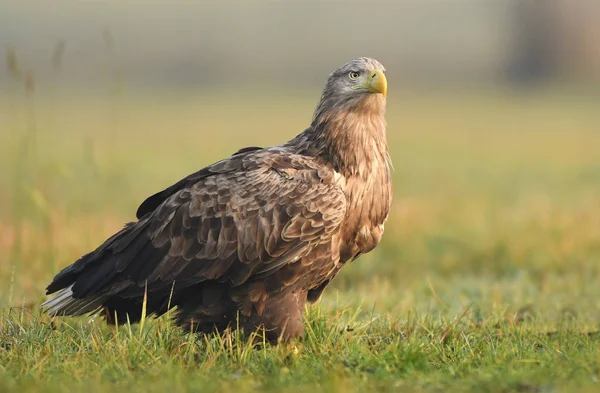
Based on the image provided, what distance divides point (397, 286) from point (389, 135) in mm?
18450

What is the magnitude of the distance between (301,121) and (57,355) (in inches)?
1003

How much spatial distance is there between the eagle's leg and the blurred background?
1.03 m

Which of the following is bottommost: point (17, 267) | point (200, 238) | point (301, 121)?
point (301, 121)

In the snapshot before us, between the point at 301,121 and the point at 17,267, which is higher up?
the point at 17,267

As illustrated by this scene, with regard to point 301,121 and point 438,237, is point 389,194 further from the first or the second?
point 301,121

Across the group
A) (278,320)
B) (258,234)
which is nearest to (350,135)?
(258,234)

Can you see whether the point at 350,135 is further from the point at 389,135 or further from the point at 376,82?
the point at 389,135

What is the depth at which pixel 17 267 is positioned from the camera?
30.2 feet

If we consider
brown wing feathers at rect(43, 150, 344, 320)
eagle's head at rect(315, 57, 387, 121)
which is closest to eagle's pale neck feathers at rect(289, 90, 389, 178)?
eagle's head at rect(315, 57, 387, 121)

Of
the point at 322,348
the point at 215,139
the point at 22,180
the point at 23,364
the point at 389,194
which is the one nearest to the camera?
the point at 23,364

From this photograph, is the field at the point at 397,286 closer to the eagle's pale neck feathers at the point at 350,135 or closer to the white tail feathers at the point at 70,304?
the white tail feathers at the point at 70,304

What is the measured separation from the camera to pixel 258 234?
6352 millimetres

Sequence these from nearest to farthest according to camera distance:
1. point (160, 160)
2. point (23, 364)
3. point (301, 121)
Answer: point (23, 364) → point (160, 160) → point (301, 121)

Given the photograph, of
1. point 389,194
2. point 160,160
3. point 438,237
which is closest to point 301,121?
point 160,160
